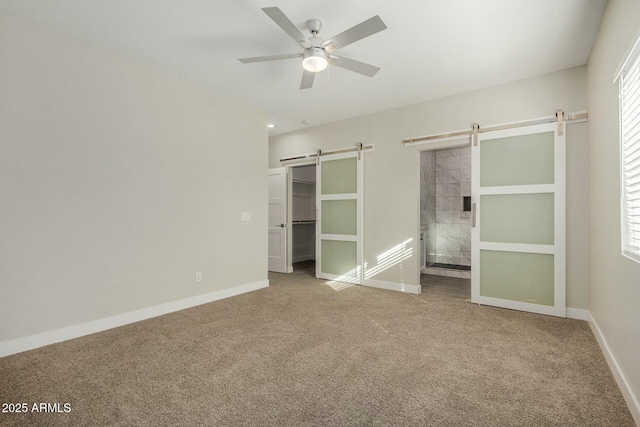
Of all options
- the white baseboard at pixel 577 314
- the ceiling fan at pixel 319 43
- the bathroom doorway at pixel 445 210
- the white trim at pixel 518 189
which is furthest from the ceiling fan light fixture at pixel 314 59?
the bathroom doorway at pixel 445 210

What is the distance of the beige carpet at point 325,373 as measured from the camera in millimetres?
1770

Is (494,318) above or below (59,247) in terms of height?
below

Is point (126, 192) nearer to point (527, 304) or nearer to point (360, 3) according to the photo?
point (360, 3)

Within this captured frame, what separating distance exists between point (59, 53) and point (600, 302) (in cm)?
529

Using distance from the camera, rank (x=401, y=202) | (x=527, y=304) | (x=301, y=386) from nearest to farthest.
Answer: (x=301, y=386), (x=527, y=304), (x=401, y=202)

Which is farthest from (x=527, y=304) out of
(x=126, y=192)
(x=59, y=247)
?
(x=59, y=247)

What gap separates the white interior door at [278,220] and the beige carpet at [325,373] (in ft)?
8.61

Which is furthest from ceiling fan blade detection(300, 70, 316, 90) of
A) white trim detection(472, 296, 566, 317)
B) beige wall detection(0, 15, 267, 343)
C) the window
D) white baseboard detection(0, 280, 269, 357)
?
white trim detection(472, 296, 566, 317)

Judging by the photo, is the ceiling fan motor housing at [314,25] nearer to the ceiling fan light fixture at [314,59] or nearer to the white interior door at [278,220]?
the ceiling fan light fixture at [314,59]

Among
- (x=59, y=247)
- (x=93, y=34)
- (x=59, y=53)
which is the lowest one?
(x=59, y=247)

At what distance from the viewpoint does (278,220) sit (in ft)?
20.3

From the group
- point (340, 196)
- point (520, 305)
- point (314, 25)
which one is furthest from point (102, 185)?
point (520, 305)

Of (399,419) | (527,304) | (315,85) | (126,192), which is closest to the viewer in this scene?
(399,419)

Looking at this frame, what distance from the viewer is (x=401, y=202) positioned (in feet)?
15.3
